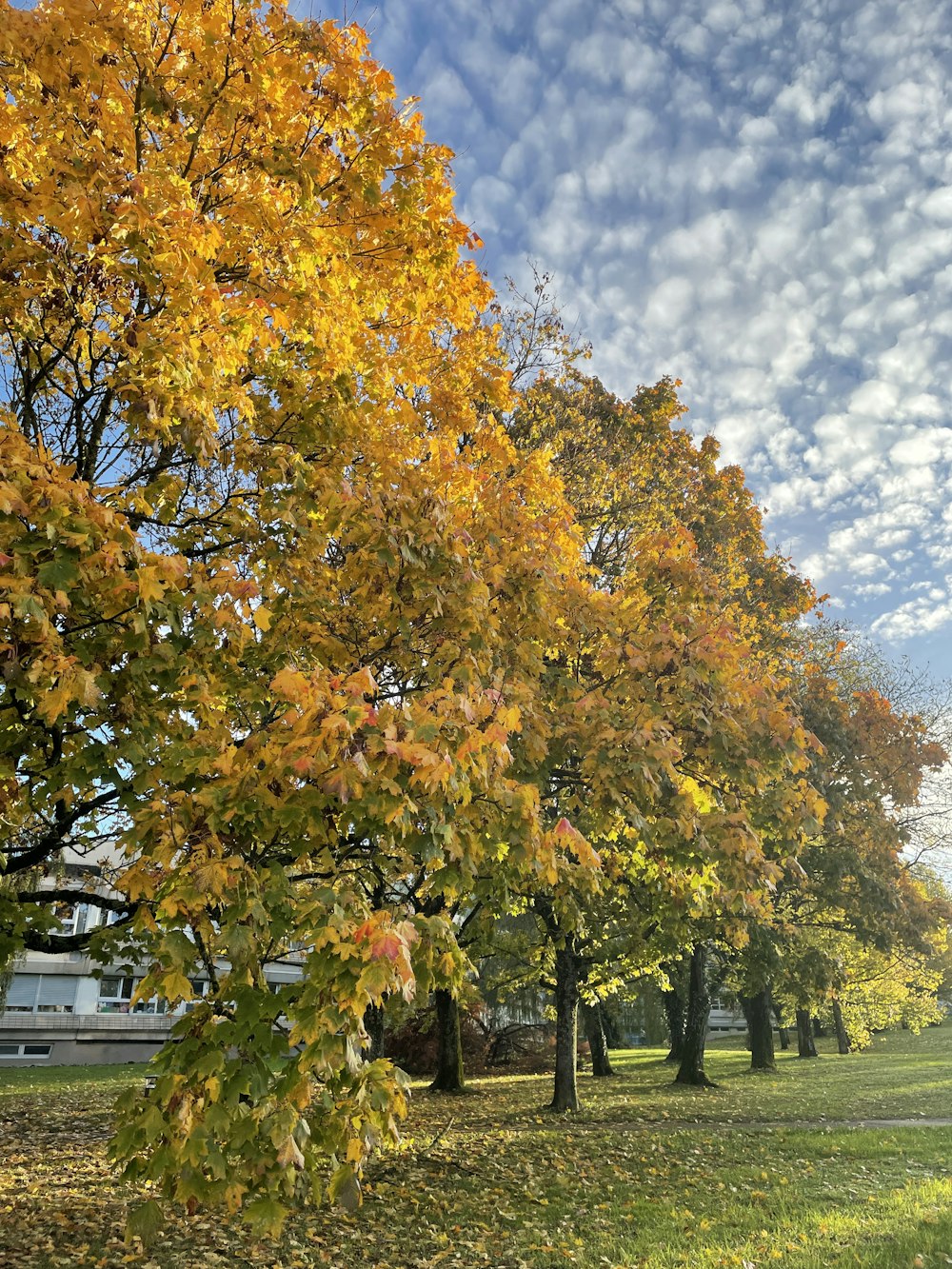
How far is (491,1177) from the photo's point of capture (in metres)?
9.70

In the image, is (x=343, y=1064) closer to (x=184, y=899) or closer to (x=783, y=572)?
(x=184, y=899)

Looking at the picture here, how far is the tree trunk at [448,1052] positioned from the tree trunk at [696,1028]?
22.4ft

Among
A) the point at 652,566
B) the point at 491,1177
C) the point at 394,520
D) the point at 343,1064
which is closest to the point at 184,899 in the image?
the point at 343,1064

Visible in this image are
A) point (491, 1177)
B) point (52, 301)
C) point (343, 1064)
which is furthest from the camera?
point (491, 1177)

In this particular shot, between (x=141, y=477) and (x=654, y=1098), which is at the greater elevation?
(x=141, y=477)

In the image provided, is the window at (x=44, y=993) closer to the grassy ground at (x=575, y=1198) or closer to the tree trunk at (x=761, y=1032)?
the grassy ground at (x=575, y=1198)

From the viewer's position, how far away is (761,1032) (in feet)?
94.9

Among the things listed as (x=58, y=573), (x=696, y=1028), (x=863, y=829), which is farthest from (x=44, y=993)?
(x=58, y=573)

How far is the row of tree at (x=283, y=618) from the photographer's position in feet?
12.4

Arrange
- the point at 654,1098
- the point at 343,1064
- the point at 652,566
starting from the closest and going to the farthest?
the point at 343,1064 < the point at 652,566 < the point at 654,1098

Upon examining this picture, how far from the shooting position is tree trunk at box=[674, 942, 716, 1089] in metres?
23.0

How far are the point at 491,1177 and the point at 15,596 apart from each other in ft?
30.8

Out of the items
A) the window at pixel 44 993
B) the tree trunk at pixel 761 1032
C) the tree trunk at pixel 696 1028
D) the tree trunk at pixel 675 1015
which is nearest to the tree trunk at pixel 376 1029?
the tree trunk at pixel 696 1028

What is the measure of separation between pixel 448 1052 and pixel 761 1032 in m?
13.9
